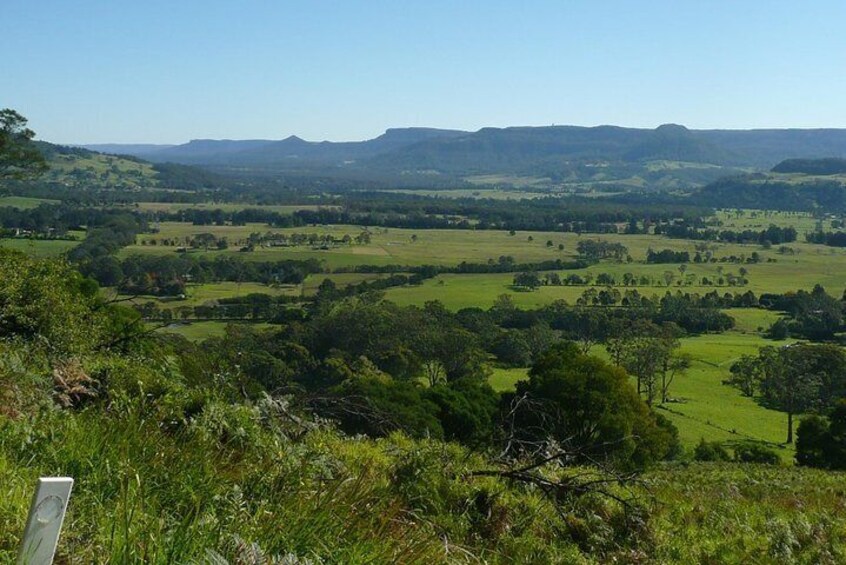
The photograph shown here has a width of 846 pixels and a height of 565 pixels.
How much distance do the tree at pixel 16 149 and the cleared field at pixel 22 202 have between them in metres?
77.5

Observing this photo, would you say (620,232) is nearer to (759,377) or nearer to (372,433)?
(759,377)

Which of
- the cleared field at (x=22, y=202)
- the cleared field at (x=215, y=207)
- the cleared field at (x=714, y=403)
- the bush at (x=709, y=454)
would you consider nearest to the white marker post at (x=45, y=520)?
the bush at (x=709, y=454)

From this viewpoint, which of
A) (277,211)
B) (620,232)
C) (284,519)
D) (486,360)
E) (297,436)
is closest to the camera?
(284,519)

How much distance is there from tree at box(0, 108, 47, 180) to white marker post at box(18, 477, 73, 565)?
4617 cm

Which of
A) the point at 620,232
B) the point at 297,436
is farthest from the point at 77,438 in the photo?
the point at 620,232

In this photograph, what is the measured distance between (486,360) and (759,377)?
57.2 ft

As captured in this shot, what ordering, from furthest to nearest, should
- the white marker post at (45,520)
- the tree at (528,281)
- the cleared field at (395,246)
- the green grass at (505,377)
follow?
the cleared field at (395,246)
the tree at (528,281)
the green grass at (505,377)
the white marker post at (45,520)

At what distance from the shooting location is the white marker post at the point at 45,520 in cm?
220

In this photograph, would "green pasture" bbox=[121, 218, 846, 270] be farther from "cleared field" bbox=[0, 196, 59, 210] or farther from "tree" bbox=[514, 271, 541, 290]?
"cleared field" bbox=[0, 196, 59, 210]

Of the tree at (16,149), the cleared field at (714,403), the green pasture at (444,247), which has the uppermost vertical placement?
the tree at (16,149)

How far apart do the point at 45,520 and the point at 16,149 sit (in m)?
47.6

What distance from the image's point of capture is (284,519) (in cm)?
337

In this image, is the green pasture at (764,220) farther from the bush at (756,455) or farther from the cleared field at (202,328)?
the bush at (756,455)

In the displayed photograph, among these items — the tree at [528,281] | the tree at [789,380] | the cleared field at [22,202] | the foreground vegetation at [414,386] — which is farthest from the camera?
the cleared field at [22,202]
